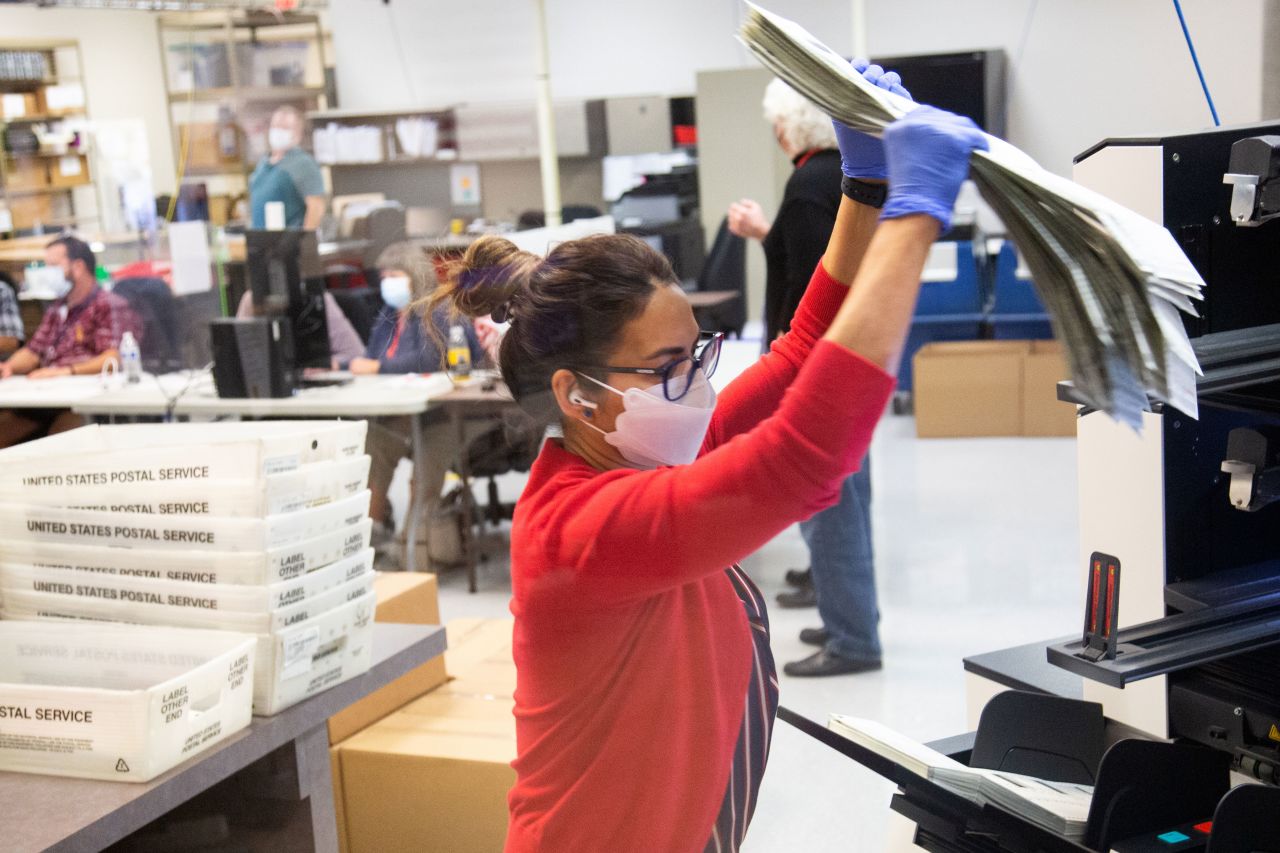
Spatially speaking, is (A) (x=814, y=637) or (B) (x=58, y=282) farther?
(B) (x=58, y=282)

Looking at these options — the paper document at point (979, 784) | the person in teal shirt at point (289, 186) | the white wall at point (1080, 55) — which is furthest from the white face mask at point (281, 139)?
the paper document at point (979, 784)

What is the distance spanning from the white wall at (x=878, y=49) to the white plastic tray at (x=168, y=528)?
5.20m

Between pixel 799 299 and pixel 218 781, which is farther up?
pixel 799 299

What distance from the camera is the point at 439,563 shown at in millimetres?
5102

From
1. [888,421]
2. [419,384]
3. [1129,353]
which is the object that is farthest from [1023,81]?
[1129,353]

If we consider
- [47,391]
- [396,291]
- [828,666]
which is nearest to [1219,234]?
[828,666]

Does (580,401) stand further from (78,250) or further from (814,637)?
(78,250)

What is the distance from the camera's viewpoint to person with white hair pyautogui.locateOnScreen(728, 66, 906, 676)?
3.28 meters

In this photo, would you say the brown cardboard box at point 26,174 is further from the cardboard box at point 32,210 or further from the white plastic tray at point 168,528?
the white plastic tray at point 168,528

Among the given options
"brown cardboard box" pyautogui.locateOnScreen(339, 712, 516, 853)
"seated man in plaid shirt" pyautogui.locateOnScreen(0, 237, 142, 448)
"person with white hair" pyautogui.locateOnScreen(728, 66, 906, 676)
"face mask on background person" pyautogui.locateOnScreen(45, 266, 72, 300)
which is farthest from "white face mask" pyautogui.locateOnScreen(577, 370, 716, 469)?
"face mask on background person" pyautogui.locateOnScreen(45, 266, 72, 300)

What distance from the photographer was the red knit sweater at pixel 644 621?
0.91 m

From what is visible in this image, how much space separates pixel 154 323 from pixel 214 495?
463cm

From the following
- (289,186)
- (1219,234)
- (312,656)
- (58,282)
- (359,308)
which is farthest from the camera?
(289,186)

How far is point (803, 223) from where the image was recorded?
3.28m
